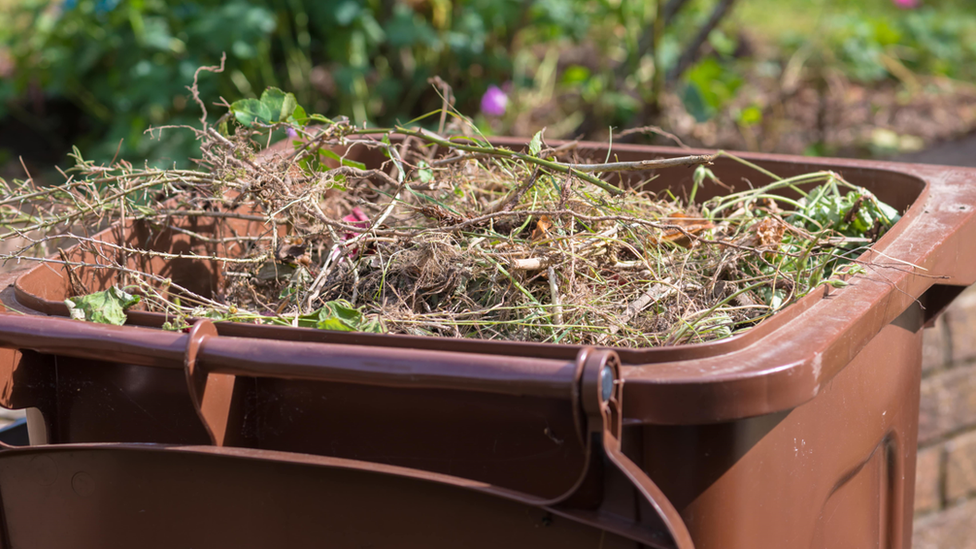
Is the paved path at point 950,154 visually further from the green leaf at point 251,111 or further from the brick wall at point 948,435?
the green leaf at point 251,111

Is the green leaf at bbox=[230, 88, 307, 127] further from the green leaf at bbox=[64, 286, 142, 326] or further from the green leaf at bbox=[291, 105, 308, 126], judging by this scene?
the green leaf at bbox=[64, 286, 142, 326]

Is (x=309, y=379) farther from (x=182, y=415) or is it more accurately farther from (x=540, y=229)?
(x=540, y=229)

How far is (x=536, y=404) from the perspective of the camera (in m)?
0.88

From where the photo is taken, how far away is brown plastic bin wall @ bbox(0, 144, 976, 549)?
0.82 m

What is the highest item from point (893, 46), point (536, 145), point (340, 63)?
point (893, 46)

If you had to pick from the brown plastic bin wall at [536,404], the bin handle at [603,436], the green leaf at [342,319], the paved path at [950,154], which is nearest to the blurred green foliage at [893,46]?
the paved path at [950,154]

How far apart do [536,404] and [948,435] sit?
215 cm

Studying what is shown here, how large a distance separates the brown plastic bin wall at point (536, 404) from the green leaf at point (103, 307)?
4 cm

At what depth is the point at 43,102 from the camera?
4180 millimetres

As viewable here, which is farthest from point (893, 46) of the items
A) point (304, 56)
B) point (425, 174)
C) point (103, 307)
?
point (103, 307)

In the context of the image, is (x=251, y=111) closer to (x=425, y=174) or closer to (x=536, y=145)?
(x=425, y=174)

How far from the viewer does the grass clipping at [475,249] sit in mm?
1108

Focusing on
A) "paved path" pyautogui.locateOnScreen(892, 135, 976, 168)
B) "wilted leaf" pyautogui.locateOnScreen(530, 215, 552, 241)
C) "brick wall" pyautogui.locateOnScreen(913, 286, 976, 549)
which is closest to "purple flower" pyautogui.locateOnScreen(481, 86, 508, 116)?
"paved path" pyautogui.locateOnScreen(892, 135, 976, 168)

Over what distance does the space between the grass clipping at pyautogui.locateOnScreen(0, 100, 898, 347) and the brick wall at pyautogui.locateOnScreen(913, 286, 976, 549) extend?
119 centimetres
